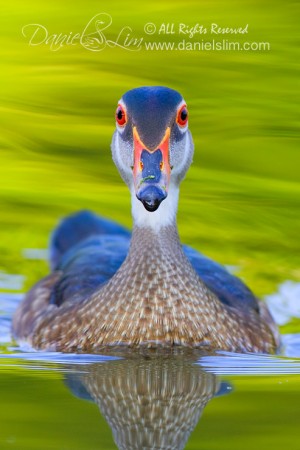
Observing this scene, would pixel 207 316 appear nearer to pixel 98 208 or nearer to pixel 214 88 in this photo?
pixel 98 208

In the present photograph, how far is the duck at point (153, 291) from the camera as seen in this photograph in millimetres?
7836

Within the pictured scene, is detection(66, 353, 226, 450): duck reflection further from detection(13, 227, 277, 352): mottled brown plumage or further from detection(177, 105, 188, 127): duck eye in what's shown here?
detection(177, 105, 188, 127): duck eye

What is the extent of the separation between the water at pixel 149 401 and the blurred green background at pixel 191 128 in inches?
115

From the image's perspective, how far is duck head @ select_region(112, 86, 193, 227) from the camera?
761 centimetres

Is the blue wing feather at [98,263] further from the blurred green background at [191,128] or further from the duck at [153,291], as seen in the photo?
the blurred green background at [191,128]

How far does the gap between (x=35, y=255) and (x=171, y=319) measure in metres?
3.20

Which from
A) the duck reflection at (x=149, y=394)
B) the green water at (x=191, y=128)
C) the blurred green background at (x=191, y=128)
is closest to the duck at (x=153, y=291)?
the duck reflection at (x=149, y=394)

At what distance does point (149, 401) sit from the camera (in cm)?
623

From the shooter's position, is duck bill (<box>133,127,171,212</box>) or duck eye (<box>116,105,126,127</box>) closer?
duck bill (<box>133,127,171,212</box>)

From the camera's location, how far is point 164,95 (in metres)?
7.93

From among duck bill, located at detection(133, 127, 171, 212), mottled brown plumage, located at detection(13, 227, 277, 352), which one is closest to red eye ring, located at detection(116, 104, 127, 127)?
duck bill, located at detection(133, 127, 171, 212)

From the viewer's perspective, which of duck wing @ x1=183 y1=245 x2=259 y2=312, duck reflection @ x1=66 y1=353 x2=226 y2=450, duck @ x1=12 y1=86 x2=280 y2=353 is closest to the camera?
duck reflection @ x1=66 y1=353 x2=226 y2=450

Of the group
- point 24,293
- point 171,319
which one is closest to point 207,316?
point 171,319
